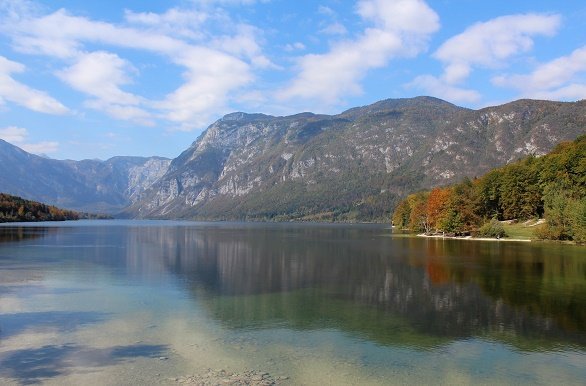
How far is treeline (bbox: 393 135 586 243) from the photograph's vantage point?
9569cm

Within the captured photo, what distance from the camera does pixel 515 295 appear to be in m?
38.6

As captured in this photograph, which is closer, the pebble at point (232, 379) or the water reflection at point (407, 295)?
the pebble at point (232, 379)

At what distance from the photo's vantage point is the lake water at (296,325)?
66.5 feet

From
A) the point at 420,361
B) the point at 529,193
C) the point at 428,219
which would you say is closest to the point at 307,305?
the point at 420,361

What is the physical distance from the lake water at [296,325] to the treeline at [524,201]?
45263 millimetres

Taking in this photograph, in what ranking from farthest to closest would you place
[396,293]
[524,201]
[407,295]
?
[524,201] → [396,293] → [407,295]

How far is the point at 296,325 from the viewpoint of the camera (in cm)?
2878

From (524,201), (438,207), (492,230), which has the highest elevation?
(524,201)

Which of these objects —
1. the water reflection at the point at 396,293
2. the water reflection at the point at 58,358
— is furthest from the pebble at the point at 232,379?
the water reflection at the point at 396,293

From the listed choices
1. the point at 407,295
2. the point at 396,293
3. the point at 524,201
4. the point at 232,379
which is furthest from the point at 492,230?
the point at 232,379

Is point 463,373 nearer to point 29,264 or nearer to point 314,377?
point 314,377

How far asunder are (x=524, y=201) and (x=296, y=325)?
108 m

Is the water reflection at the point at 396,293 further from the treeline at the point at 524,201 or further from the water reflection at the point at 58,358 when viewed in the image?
the treeline at the point at 524,201

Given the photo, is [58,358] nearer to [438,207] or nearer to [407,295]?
[407,295]
